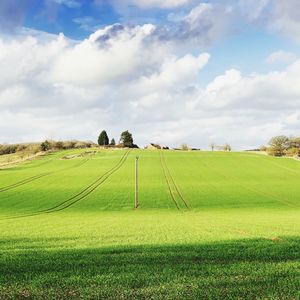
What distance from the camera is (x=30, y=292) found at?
9.46m

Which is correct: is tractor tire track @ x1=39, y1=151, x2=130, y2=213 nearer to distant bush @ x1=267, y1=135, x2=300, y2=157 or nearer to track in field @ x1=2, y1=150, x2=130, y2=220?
track in field @ x1=2, y1=150, x2=130, y2=220

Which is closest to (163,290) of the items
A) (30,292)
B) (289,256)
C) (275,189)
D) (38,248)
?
(30,292)

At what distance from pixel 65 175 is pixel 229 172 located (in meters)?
41.8

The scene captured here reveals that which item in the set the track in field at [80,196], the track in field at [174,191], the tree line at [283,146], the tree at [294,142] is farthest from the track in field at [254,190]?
the tree at [294,142]

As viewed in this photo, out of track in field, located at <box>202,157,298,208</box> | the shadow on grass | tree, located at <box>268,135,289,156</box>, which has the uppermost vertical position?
tree, located at <box>268,135,289,156</box>

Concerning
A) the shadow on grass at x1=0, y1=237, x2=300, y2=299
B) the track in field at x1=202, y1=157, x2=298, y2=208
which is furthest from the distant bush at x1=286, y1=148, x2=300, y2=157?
the shadow on grass at x1=0, y1=237, x2=300, y2=299

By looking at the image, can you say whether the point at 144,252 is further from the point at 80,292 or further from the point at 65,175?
the point at 65,175

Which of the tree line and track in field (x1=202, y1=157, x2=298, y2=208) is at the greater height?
the tree line

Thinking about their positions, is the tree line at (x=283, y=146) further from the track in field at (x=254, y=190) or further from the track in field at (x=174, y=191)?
the track in field at (x=174, y=191)

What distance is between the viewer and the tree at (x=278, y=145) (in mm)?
177000

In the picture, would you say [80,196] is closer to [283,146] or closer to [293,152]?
[293,152]

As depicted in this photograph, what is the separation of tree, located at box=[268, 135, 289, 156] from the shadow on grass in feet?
550

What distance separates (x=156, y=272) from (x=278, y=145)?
176625 millimetres

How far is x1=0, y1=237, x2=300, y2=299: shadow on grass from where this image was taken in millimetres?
9328
